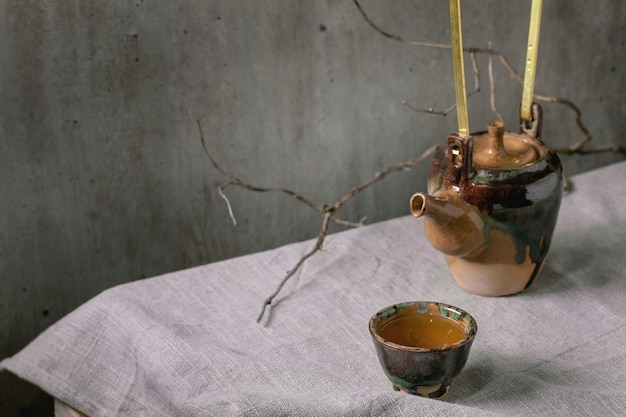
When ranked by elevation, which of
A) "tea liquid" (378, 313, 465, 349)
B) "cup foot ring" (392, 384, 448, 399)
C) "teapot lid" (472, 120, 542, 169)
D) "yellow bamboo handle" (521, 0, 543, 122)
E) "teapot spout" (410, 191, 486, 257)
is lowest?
"cup foot ring" (392, 384, 448, 399)

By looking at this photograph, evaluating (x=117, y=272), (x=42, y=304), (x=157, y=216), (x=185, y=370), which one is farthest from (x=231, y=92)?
(x=185, y=370)

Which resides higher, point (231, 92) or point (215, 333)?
point (231, 92)

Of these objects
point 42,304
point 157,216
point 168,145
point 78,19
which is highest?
point 78,19

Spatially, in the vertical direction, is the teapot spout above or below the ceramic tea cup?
above

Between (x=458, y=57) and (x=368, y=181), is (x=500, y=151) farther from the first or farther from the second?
(x=368, y=181)

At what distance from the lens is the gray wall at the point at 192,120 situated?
50.0 inches

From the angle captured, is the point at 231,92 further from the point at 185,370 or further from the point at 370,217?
the point at 185,370

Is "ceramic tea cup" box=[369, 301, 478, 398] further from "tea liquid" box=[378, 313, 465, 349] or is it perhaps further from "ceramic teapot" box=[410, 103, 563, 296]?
"ceramic teapot" box=[410, 103, 563, 296]

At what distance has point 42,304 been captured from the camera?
138 centimetres

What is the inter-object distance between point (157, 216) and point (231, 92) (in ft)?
0.75

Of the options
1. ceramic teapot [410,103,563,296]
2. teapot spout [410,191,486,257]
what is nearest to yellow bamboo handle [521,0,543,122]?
ceramic teapot [410,103,563,296]

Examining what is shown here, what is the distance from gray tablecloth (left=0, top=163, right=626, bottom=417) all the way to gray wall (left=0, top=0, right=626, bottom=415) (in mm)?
228

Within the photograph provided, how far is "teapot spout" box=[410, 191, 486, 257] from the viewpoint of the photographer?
1026 mm

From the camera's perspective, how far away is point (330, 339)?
1050mm
